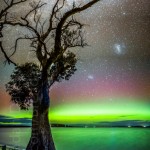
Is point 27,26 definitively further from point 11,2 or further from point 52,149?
point 52,149

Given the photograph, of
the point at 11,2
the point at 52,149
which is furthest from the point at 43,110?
the point at 11,2

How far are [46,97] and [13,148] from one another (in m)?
3.42

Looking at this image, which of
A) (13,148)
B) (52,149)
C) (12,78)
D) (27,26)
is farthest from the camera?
(12,78)

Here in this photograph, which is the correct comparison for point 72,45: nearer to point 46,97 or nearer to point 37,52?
point 37,52

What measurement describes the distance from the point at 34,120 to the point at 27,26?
14.6ft

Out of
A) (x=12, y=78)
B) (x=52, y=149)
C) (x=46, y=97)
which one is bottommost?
(x=52, y=149)

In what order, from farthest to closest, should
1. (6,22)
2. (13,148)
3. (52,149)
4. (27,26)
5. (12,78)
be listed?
(12,78), (13,148), (52,149), (27,26), (6,22)

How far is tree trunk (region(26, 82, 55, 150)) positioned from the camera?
1575 cm

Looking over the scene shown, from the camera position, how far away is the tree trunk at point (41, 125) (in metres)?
15.8

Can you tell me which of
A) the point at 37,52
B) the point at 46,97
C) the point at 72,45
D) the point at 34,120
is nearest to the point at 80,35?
the point at 72,45

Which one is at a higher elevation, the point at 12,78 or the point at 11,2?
the point at 11,2

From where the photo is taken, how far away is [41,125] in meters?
15.9

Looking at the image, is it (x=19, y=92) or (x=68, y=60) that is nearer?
(x=68, y=60)

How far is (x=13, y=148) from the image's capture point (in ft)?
56.3
